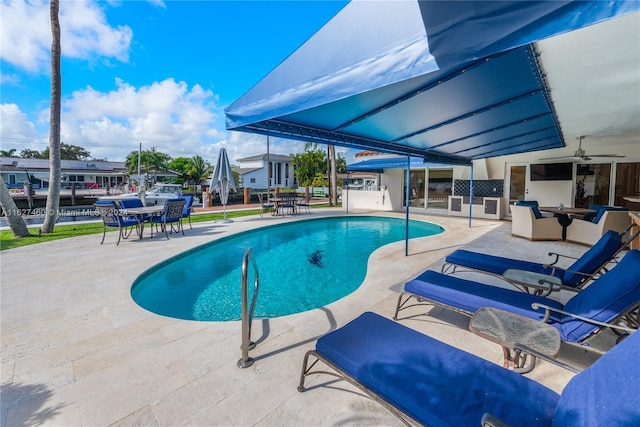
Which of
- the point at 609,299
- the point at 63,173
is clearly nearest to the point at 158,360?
the point at 609,299

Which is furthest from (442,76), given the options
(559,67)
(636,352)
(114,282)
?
(114,282)

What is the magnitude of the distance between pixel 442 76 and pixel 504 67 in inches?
25.1

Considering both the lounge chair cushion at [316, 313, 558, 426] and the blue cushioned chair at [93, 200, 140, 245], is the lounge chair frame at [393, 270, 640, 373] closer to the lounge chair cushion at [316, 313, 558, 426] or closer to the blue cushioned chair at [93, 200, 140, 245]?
the lounge chair cushion at [316, 313, 558, 426]

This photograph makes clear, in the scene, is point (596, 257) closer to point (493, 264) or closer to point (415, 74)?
point (493, 264)

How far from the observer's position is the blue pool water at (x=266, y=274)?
15.6ft

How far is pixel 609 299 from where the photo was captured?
2307 millimetres

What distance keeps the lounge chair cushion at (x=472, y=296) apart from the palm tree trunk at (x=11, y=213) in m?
11.2

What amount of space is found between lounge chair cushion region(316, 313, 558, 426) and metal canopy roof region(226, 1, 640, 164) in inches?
75.0

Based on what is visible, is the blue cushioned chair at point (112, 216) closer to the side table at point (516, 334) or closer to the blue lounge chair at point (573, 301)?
the blue lounge chair at point (573, 301)

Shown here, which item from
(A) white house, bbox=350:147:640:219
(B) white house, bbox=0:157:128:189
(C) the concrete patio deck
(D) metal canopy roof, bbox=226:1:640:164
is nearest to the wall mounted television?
(A) white house, bbox=350:147:640:219

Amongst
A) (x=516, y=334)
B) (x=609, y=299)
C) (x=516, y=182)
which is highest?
(x=516, y=182)

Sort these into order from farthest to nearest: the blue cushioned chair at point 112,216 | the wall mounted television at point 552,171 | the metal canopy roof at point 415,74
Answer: the wall mounted television at point 552,171 < the blue cushioned chair at point 112,216 < the metal canopy roof at point 415,74

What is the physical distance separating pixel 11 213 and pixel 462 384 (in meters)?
12.0

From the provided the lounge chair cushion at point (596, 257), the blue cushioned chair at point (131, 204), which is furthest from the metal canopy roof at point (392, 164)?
the blue cushioned chair at point (131, 204)
